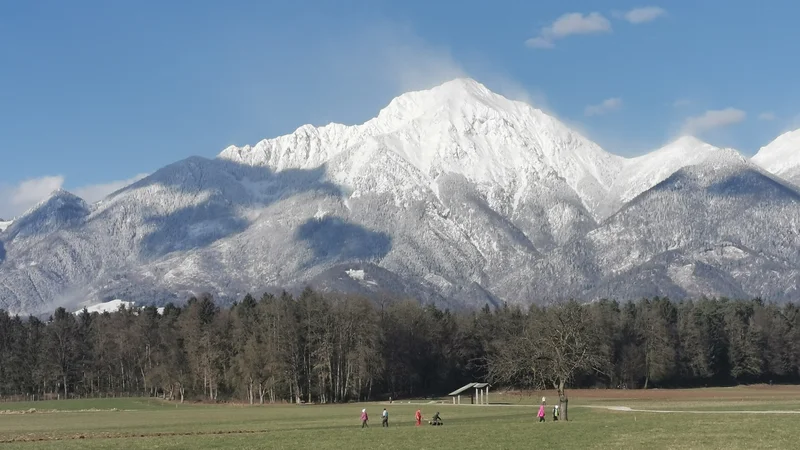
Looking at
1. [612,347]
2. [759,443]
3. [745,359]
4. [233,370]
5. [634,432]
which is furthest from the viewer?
[745,359]

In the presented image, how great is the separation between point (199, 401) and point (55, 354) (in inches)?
1730

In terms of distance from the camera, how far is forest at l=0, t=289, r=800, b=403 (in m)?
152

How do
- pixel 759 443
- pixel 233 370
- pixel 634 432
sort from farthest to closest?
pixel 233 370
pixel 634 432
pixel 759 443

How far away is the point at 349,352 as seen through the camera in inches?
5915

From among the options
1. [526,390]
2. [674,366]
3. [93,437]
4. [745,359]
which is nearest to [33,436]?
[93,437]

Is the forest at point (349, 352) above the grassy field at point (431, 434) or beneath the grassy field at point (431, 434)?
above

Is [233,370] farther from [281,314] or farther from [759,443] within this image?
[759,443]

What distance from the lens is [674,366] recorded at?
181 meters

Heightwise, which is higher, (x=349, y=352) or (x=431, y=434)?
(x=349, y=352)

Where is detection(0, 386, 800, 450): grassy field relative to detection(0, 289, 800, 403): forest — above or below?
below

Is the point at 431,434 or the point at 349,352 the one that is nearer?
the point at 431,434

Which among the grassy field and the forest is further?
the forest

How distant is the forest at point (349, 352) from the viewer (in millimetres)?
152000

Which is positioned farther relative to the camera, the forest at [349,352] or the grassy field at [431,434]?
the forest at [349,352]
